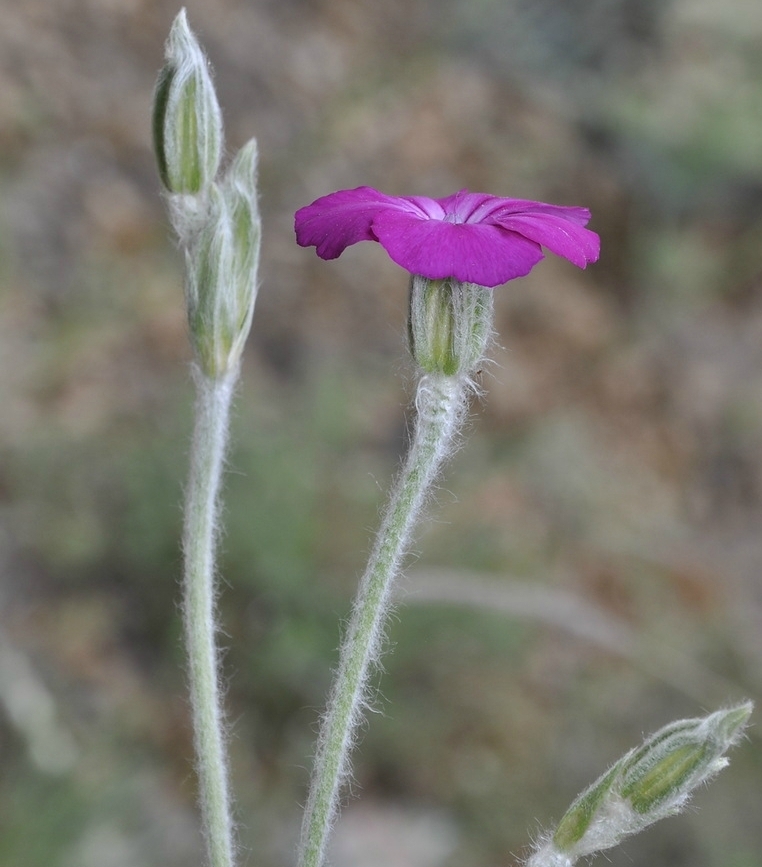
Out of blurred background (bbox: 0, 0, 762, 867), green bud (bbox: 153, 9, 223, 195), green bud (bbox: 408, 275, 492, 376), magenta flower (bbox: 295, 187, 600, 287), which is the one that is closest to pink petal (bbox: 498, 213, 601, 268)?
magenta flower (bbox: 295, 187, 600, 287)

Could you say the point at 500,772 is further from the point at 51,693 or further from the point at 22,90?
the point at 22,90

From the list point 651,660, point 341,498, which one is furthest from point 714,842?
point 341,498

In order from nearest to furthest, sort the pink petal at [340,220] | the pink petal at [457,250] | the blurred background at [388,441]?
the pink petal at [457,250], the pink petal at [340,220], the blurred background at [388,441]

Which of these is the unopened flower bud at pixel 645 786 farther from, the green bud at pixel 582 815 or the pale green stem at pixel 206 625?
the pale green stem at pixel 206 625

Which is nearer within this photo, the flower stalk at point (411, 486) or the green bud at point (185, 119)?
the flower stalk at point (411, 486)

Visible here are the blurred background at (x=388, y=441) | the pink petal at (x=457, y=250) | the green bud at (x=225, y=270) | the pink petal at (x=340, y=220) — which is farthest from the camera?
the blurred background at (x=388, y=441)

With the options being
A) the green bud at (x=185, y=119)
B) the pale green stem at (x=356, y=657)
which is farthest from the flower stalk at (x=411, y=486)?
the green bud at (x=185, y=119)

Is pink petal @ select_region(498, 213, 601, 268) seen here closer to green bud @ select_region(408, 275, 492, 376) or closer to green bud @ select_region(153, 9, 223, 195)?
green bud @ select_region(408, 275, 492, 376)
